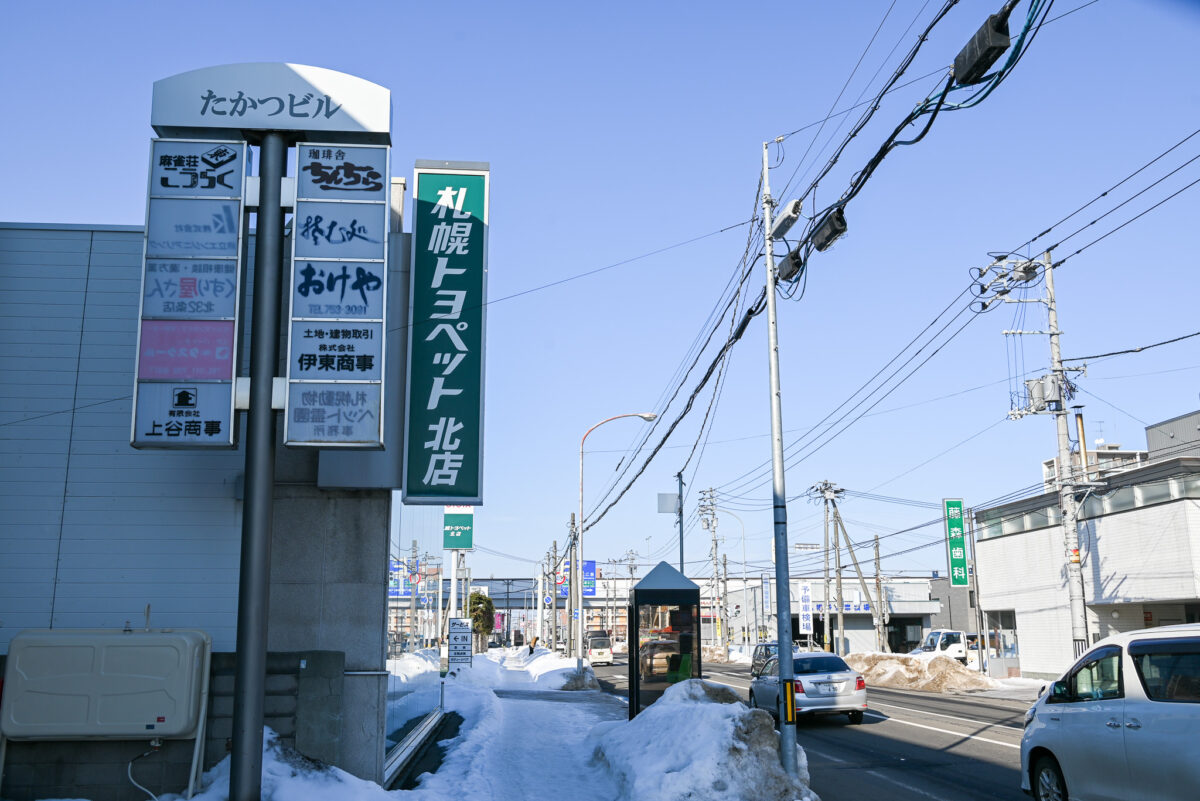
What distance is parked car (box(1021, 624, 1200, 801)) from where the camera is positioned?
7922mm

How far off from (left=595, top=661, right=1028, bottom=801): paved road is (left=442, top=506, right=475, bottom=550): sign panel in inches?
560

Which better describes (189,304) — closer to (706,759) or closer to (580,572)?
(706,759)

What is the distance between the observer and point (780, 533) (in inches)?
506

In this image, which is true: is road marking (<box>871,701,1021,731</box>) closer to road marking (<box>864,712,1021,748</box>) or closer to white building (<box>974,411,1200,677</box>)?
road marking (<box>864,712,1021,748</box>)

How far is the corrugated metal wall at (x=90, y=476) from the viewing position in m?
11.3

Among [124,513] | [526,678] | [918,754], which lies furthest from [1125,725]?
[526,678]

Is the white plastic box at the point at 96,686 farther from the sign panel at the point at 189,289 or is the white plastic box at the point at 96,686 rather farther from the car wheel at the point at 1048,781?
the car wheel at the point at 1048,781

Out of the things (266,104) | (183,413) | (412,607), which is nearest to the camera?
(183,413)

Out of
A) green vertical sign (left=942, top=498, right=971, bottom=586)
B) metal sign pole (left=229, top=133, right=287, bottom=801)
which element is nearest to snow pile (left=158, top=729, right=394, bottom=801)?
metal sign pole (left=229, top=133, right=287, bottom=801)

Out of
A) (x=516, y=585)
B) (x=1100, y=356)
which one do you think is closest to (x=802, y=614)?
(x=1100, y=356)

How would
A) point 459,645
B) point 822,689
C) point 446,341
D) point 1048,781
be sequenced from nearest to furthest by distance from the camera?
point 1048,781
point 446,341
point 822,689
point 459,645

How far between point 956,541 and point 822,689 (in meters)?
27.9

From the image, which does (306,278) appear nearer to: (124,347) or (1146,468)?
(124,347)

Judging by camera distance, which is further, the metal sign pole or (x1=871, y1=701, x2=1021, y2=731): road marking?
(x1=871, y1=701, x2=1021, y2=731): road marking
